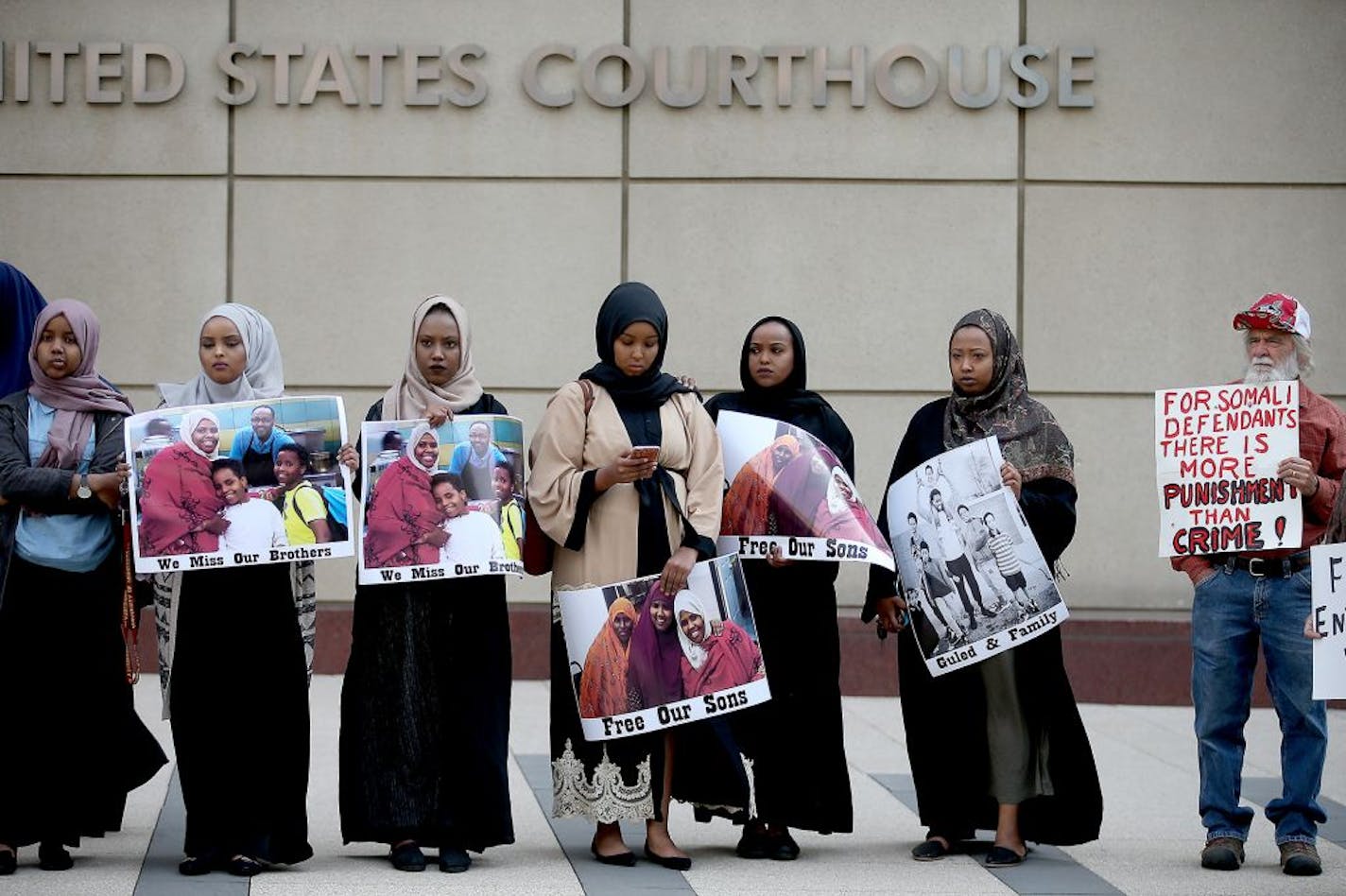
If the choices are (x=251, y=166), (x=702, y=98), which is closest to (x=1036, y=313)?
(x=702, y=98)

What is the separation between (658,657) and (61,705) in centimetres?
193

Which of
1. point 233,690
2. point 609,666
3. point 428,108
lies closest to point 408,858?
point 233,690

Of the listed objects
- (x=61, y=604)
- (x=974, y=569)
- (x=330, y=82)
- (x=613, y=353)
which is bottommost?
(x=61, y=604)

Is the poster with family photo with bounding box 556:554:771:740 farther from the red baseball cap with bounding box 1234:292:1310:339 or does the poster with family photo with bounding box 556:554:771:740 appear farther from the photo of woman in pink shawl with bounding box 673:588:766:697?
the red baseball cap with bounding box 1234:292:1310:339

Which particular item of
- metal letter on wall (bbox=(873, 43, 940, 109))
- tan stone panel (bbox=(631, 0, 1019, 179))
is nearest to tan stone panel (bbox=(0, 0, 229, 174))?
tan stone panel (bbox=(631, 0, 1019, 179))

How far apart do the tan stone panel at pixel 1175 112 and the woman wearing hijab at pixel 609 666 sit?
540 cm

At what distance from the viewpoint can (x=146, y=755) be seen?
624 cm

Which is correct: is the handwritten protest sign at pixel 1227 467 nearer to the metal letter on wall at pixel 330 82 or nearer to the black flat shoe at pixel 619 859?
the black flat shoe at pixel 619 859

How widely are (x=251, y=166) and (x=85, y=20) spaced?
4.01 ft

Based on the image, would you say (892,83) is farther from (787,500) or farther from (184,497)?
(184,497)

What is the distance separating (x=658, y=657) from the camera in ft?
20.2

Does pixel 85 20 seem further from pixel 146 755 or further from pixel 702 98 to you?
pixel 146 755

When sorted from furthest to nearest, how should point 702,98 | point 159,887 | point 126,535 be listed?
point 702,98 < point 126,535 < point 159,887

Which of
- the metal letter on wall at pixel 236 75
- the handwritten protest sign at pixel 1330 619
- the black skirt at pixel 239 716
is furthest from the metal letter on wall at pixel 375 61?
the handwritten protest sign at pixel 1330 619
